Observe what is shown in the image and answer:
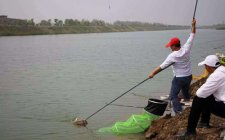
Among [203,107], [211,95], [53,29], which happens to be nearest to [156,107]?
[203,107]

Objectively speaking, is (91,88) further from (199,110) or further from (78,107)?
(199,110)

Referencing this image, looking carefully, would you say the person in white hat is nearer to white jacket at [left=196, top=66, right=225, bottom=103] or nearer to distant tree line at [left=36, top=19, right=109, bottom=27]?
white jacket at [left=196, top=66, right=225, bottom=103]

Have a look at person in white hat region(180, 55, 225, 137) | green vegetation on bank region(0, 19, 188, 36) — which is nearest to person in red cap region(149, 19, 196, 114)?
person in white hat region(180, 55, 225, 137)

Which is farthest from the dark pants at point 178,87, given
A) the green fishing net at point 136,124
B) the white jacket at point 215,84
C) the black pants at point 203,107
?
the white jacket at point 215,84

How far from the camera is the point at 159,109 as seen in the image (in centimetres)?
749

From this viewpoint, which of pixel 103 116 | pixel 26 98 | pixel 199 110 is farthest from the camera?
pixel 26 98

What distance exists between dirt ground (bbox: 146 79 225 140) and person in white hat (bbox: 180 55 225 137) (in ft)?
1.09

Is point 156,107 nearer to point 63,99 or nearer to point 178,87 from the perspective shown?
point 178,87

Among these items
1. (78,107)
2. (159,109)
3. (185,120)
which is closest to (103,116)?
(78,107)

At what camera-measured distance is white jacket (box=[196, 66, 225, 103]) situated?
515 cm

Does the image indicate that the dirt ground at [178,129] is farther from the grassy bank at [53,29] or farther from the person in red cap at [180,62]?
the grassy bank at [53,29]

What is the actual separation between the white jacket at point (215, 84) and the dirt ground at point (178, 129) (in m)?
0.81

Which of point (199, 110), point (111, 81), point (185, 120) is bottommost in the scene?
point (111, 81)

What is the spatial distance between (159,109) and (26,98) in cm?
727
